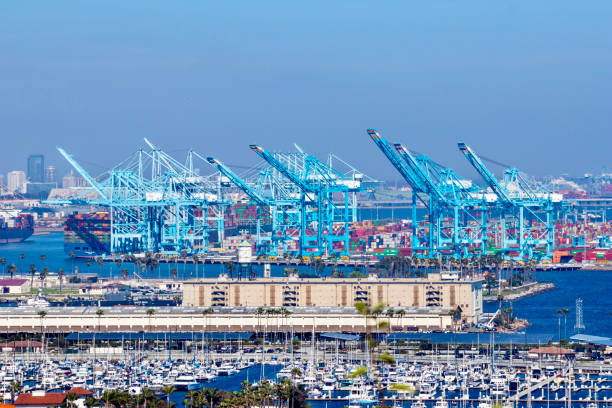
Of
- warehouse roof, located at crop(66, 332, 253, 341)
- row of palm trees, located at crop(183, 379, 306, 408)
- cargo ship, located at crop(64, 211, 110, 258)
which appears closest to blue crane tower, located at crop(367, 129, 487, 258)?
cargo ship, located at crop(64, 211, 110, 258)

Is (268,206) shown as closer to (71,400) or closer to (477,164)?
(477,164)

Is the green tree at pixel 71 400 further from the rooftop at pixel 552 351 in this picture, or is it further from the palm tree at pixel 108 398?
the rooftop at pixel 552 351

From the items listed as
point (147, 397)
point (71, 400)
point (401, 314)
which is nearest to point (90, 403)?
point (71, 400)

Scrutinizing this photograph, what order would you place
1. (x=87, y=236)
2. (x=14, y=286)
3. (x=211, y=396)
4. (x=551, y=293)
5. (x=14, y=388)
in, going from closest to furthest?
1. (x=211, y=396)
2. (x=14, y=388)
3. (x=14, y=286)
4. (x=551, y=293)
5. (x=87, y=236)

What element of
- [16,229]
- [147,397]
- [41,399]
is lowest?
[41,399]

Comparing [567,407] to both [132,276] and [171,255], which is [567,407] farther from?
[171,255]

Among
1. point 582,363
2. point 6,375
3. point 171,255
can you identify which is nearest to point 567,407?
point 582,363
